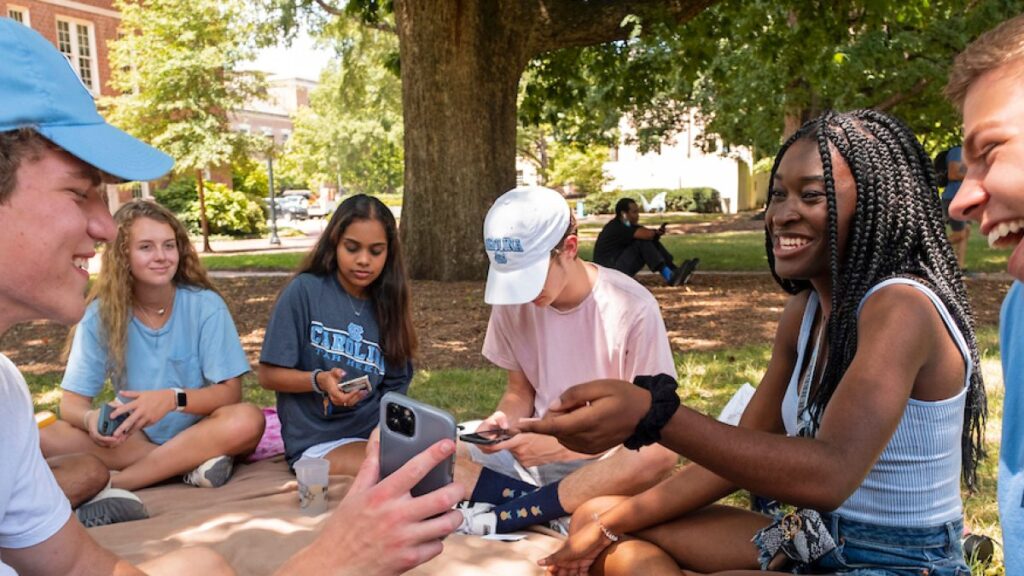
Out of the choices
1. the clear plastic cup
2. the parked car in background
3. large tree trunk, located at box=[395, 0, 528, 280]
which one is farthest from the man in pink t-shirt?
the parked car in background

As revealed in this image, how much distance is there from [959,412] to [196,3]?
21848 millimetres

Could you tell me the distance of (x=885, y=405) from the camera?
194cm

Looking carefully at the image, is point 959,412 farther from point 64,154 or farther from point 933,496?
point 64,154

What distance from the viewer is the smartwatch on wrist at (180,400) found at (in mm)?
4207

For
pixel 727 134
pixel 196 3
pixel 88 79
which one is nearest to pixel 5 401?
pixel 196 3

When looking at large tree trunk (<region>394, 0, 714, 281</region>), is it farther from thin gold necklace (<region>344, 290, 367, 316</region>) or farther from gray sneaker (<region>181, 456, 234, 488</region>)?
gray sneaker (<region>181, 456, 234, 488</region>)

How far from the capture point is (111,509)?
3.85 metres

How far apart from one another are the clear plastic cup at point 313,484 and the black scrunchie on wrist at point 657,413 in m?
2.34

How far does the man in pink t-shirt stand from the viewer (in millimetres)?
3428

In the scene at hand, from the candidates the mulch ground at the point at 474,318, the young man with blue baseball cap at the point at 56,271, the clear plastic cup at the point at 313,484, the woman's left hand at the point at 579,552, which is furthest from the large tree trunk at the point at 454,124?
the young man with blue baseball cap at the point at 56,271

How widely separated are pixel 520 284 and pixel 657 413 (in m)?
1.59

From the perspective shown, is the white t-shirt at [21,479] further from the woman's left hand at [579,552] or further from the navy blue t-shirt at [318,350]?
the navy blue t-shirt at [318,350]

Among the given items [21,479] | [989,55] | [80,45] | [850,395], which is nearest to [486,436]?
[850,395]

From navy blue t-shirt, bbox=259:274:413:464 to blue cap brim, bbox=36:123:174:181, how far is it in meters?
2.46
